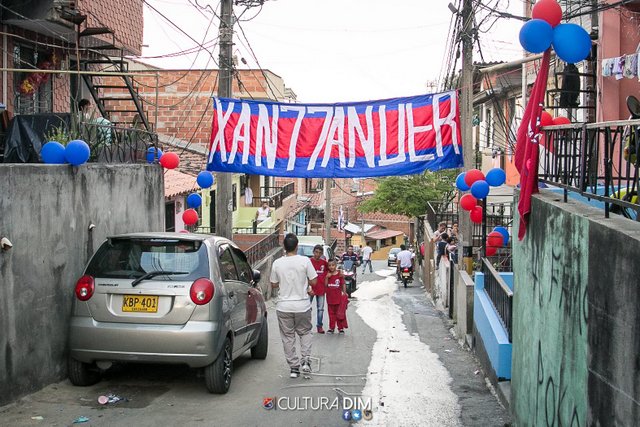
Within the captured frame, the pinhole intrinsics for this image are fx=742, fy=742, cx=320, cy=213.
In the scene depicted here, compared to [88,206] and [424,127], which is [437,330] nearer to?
[424,127]

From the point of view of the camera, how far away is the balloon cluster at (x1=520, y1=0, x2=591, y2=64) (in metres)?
6.82

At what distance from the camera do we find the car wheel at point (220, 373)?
→ 7.92 m

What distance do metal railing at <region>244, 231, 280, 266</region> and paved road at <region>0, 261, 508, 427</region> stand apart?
1135cm

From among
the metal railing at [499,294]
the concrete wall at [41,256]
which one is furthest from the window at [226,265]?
the metal railing at [499,294]

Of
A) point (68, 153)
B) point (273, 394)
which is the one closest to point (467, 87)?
point (273, 394)

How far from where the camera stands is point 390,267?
46.2m

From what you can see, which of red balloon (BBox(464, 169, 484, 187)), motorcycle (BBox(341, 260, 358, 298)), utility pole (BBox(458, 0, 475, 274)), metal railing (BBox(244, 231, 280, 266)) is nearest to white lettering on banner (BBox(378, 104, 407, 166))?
red balloon (BBox(464, 169, 484, 187))

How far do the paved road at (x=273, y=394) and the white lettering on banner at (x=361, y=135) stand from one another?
3.12 m

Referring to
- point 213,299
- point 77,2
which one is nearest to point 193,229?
point 77,2

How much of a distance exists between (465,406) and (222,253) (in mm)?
3239

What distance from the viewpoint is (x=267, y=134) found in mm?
12492

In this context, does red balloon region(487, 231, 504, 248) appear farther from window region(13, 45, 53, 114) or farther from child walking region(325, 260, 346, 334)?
window region(13, 45, 53, 114)

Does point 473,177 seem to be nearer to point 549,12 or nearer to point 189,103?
point 549,12

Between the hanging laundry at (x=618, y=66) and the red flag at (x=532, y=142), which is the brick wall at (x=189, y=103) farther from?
the red flag at (x=532, y=142)
